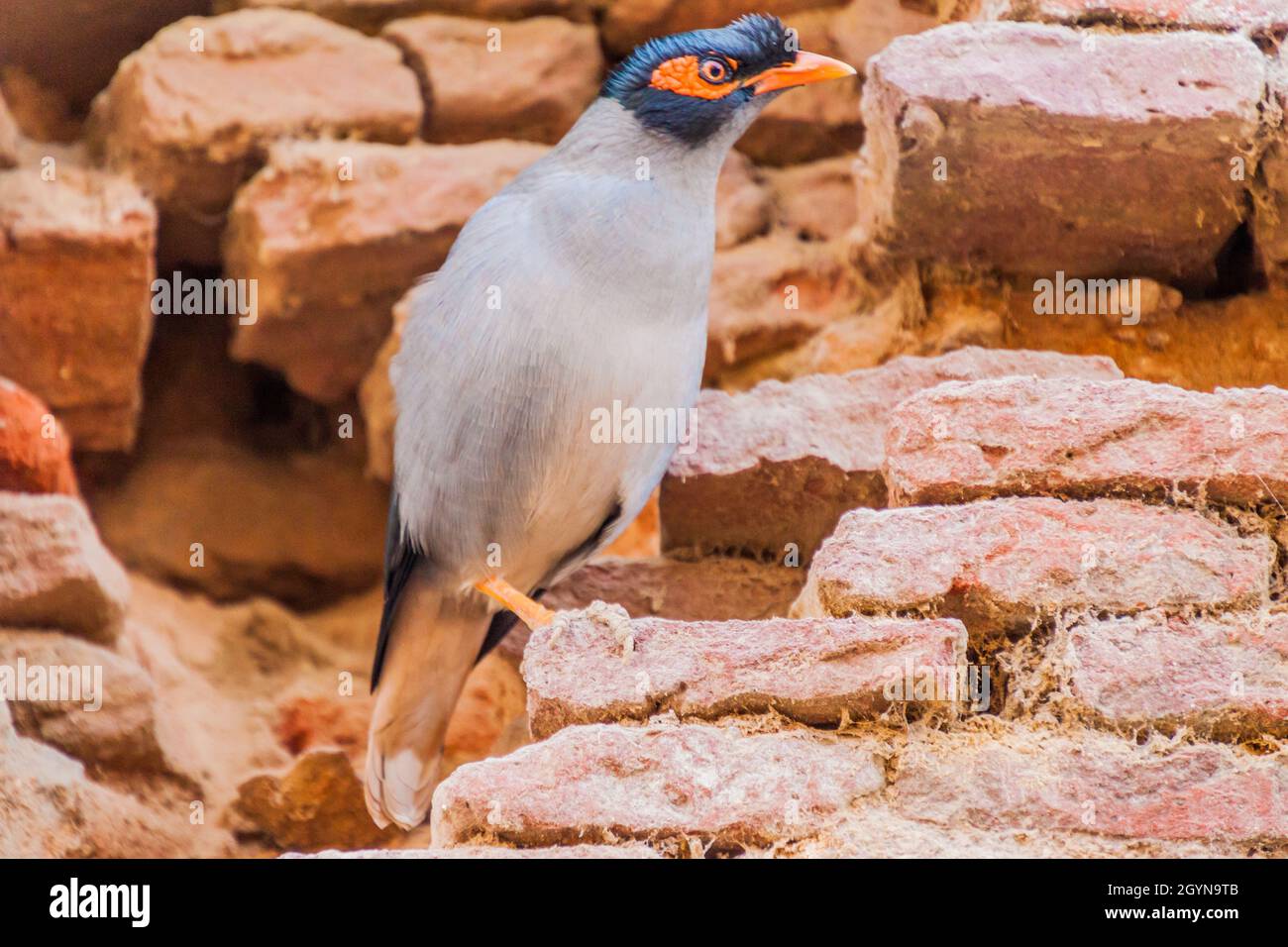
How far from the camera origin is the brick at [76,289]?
3740 mm

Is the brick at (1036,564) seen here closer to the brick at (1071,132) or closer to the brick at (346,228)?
the brick at (1071,132)

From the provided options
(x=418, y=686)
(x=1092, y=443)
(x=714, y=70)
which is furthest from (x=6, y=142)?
(x=1092, y=443)

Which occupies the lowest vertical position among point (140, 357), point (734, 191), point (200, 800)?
point (200, 800)

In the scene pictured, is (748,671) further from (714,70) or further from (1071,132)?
(714,70)

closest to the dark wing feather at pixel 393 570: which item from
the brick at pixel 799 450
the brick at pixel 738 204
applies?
the brick at pixel 799 450

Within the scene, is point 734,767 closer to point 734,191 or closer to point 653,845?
point 653,845

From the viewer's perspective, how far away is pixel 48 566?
3.18 meters

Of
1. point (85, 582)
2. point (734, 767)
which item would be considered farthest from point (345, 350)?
point (734, 767)

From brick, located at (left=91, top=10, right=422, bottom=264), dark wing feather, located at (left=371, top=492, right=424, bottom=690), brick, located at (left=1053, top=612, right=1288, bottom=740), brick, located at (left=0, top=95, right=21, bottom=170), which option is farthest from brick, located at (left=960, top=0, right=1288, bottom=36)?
brick, located at (left=0, top=95, right=21, bottom=170)

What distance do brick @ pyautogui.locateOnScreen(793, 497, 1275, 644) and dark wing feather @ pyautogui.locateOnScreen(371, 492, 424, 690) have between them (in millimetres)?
1193

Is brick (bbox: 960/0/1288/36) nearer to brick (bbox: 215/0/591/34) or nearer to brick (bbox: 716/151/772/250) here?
brick (bbox: 716/151/772/250)

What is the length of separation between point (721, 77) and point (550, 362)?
26.5 inches
